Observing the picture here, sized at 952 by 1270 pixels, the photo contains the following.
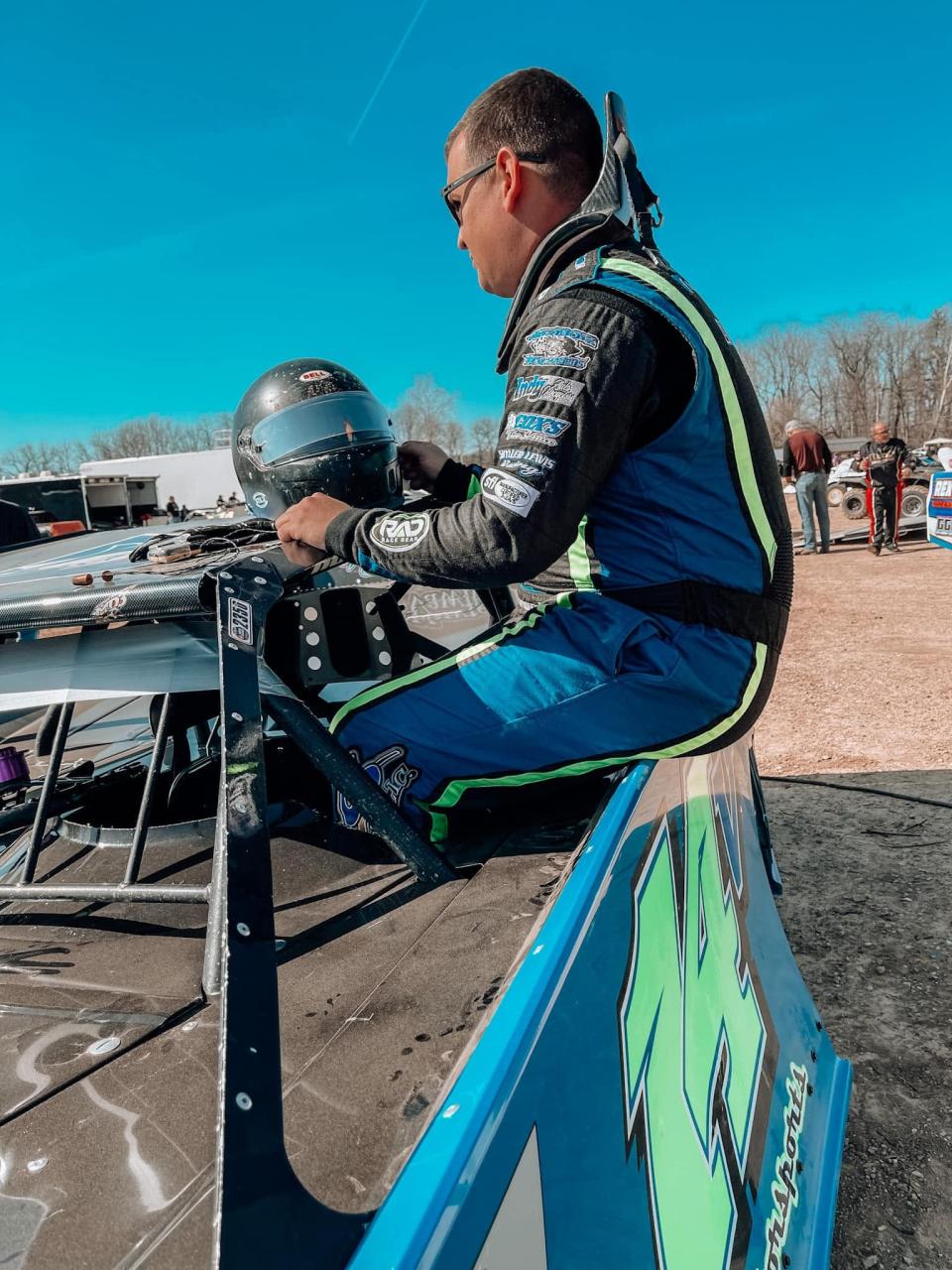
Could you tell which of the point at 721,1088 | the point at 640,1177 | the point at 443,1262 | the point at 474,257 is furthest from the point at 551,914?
the point at 474,257

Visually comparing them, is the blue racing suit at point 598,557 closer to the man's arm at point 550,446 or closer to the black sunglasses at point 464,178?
the man's arm at point 550,446

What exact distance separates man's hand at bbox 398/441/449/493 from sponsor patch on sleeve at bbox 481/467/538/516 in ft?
3.09

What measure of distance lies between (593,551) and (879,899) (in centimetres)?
205

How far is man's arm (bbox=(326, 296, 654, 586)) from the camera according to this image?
1412 mm

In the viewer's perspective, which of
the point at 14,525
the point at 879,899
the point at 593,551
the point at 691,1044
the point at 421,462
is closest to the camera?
the point at 691,1044

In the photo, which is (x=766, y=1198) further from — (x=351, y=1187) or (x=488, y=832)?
(x=351, y=1187)

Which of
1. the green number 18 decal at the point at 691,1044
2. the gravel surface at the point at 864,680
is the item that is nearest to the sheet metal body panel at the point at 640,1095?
the green number 18 decal at the point at 691,1044

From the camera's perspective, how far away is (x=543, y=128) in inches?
70.0

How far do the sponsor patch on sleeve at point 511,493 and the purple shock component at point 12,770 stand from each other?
167 centimetres

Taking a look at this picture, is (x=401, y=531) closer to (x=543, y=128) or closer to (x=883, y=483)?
(x=543, y=128)

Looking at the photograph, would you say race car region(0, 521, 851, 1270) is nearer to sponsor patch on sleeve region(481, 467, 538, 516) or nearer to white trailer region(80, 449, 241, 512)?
sponsor patch on sleeve region(481, 467, 538, 516)

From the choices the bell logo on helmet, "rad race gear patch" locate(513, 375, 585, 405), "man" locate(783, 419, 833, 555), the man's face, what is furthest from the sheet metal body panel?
"man" locate(783, 419, 833, 555)

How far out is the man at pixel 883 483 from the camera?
11.6 m

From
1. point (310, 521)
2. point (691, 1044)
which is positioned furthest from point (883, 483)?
point (691, 1044)
